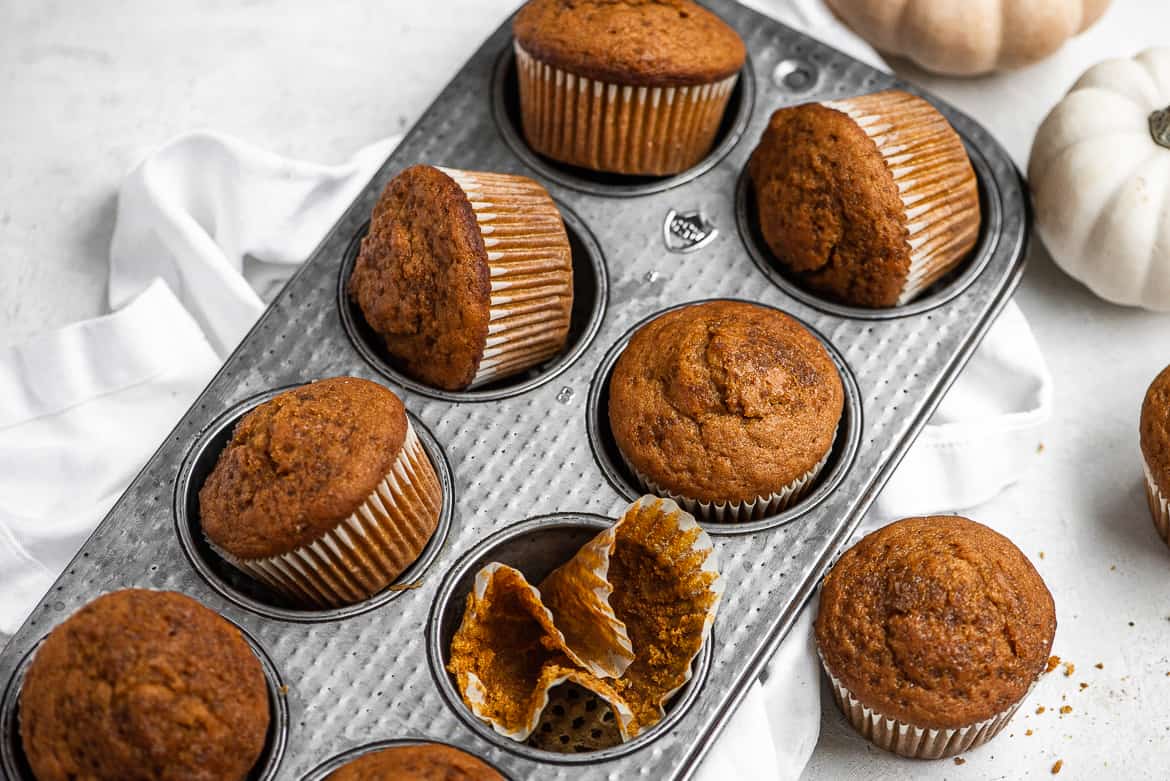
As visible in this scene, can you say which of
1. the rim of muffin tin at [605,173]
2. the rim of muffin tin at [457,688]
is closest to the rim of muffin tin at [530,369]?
the rim of muffin tin at [605,173]

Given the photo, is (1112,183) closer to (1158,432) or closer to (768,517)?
(1158,432)

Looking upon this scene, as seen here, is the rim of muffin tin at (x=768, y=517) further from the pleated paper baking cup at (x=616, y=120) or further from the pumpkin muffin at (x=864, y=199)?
the pleated paper baking cup at (x=616, y=120)

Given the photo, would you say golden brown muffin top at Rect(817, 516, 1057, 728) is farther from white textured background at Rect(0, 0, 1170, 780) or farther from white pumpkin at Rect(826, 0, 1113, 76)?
white pumpkin at Rect(826, 0, 1113, 76)

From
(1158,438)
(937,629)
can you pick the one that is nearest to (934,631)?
(937,629)

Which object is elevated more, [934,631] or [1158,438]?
[1158,438]

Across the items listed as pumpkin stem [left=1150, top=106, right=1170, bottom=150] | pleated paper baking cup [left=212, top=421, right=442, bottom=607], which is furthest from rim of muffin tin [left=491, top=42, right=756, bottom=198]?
pumpkin stem [left=1150, top=106, right=1170, bottom=150]

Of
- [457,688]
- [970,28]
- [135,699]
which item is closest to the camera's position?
[135,699]

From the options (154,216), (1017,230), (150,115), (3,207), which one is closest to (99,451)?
(154,216)
